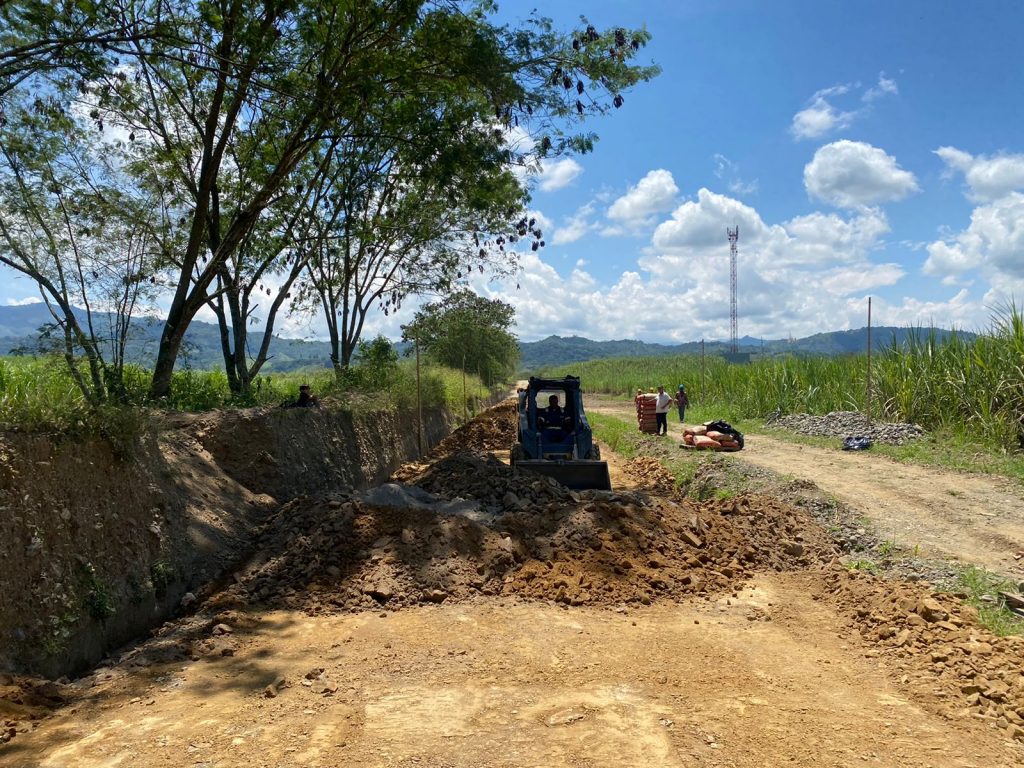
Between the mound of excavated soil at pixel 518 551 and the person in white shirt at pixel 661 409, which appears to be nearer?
the mound of excavated soil at pixel 518 551

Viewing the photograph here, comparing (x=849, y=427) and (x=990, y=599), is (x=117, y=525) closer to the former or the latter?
(x=990, y=599)

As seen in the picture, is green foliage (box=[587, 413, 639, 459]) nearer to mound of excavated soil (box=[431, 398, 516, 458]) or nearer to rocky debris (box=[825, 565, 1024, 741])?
mound of excavated soil (box=[431, 398, 516, 458])

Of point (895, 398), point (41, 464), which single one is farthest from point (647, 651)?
point (895, 398)

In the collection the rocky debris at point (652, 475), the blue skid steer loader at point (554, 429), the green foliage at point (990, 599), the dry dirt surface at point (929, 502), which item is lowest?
the rocky debris at point (652, 475)

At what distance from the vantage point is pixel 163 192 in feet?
38.5

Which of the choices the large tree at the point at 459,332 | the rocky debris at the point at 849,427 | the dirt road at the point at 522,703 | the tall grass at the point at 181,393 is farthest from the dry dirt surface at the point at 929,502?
the large tree at the point at 459,332

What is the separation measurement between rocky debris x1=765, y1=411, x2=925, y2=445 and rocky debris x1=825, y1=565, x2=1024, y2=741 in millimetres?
10329

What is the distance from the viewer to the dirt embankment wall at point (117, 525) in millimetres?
4582

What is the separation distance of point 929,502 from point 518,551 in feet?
20.5

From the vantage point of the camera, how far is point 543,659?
4965mm

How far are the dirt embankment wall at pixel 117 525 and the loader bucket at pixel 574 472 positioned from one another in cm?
399

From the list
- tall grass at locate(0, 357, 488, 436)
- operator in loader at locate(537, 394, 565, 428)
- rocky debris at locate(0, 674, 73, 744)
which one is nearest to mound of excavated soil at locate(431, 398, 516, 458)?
tall grass at locate(0, 357, 488, 436)

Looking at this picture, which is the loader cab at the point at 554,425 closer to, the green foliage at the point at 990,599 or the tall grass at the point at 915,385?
the green foliage at the point at 990,599

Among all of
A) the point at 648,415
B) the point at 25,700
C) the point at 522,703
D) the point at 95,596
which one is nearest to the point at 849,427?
the point at 648,415
